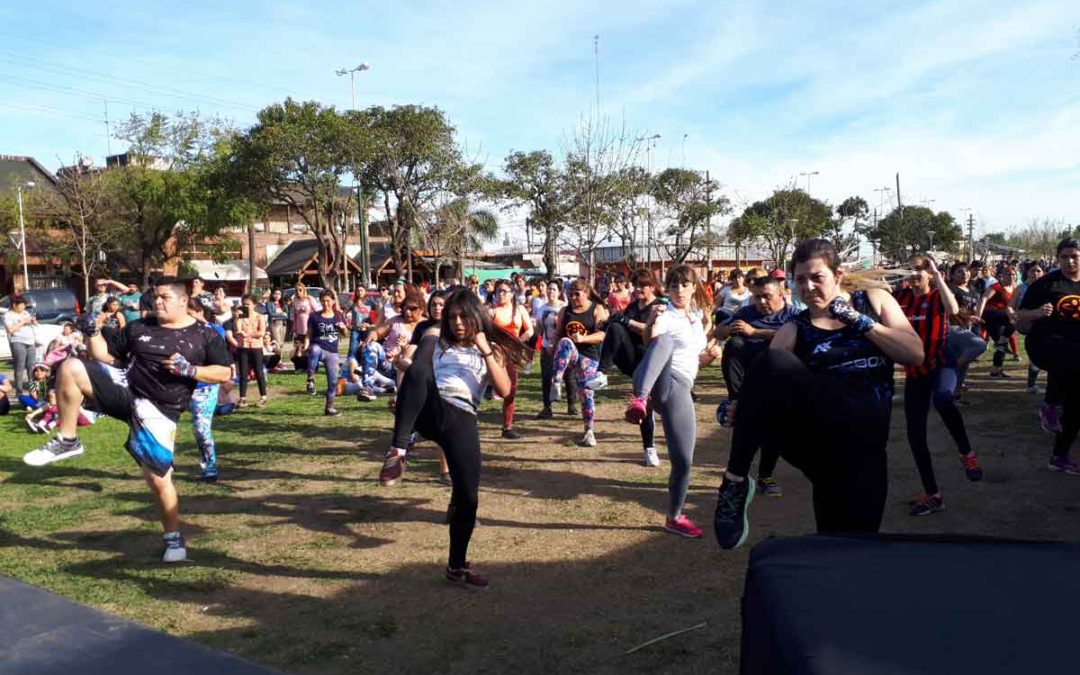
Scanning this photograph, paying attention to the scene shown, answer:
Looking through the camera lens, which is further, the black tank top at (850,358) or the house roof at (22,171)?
the house roof at (22,171)

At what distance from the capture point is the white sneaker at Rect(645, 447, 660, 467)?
795cm

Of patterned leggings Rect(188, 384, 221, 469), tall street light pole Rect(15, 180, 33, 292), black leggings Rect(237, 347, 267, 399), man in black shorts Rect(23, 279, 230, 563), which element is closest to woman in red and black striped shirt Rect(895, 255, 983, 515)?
man in black shorts Rect(23, 279, 230, 563)

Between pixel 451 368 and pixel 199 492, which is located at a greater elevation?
pixel 451 368

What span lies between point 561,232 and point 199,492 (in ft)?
83.2

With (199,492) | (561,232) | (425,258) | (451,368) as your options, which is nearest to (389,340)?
(199,492)

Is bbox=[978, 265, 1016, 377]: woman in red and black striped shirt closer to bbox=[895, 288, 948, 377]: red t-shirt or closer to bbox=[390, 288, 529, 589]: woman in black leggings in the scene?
bbox=[895, 288, 948, 377]: red t-shirt

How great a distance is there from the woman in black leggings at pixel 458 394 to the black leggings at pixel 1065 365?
430 cm

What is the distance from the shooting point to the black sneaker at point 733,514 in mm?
Answer: 3580

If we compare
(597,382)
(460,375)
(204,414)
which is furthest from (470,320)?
(204,414)

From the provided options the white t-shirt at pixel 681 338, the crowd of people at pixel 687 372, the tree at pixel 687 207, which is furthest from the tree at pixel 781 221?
the white t-shirt at pixel 681 338

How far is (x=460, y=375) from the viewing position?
5.14m

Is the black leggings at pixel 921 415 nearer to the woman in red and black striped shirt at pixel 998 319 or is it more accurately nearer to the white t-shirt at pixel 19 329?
the woman in red and black striped shirt at pixel 998 319

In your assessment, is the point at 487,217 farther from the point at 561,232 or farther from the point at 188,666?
the point at 188,666

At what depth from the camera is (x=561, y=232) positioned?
1261 inches
